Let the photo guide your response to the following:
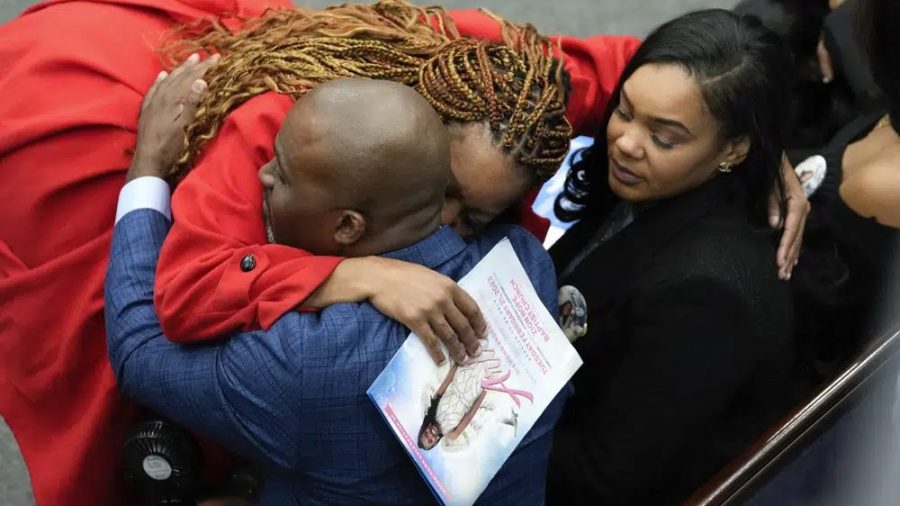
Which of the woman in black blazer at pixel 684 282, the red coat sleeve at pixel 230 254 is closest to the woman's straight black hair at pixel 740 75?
the woman in black blazer at pixel 684 282

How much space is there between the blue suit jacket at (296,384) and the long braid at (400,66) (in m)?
0.14

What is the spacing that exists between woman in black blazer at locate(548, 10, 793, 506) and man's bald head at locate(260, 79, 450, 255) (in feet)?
1.26

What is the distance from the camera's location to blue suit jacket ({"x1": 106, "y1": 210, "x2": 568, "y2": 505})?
1.05 m

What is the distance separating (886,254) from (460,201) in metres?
0.77

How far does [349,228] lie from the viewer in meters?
1.09

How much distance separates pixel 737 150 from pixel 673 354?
12.1 inches

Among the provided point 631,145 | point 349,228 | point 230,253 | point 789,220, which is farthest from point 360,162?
point 789,220

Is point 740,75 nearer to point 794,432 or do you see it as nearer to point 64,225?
point 794,432

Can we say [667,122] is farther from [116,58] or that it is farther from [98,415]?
[98,415]

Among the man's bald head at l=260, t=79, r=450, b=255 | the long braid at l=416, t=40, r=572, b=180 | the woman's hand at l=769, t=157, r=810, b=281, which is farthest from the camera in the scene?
the woman's hand at l=769, t=157, r=810, b=281

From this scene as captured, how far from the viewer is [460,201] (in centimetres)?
119

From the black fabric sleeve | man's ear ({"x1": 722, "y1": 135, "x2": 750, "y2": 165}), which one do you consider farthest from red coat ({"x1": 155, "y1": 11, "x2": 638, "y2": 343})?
man's ear ({"x1": 722, "y1": 135, "x2": 750, "y2": 165})

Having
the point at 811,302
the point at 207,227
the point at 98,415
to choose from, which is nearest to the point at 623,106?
the point at 811,302

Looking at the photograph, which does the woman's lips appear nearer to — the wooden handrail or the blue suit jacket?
the blue suit jacket
